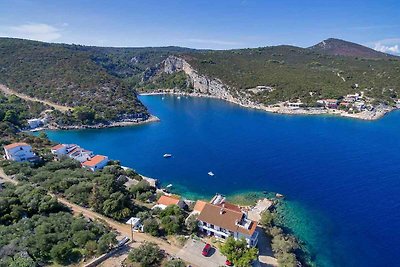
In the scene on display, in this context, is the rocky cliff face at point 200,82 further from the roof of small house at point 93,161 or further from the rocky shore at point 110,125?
the roof of small house at point 93,161

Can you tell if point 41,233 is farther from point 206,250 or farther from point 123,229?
point 206,250

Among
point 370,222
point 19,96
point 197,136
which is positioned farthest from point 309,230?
point 19,96

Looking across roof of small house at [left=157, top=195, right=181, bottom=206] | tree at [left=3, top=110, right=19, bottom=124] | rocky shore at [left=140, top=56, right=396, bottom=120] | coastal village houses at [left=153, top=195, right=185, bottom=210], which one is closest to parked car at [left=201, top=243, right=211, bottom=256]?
coastal village houses at [left=153, top=195, right=185, bottom=210]

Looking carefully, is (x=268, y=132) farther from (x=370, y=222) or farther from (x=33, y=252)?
(x=33, y=252)

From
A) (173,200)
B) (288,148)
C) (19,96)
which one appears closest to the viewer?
(173,200)

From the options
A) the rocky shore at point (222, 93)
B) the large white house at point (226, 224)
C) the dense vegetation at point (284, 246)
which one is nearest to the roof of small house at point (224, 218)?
the large white house at point (226, 224)

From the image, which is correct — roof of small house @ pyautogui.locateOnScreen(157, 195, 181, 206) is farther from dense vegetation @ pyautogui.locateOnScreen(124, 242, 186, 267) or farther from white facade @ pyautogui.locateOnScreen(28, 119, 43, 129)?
white facade @ pyautogui.locateOnScreen(28, 119, 43, 129)
